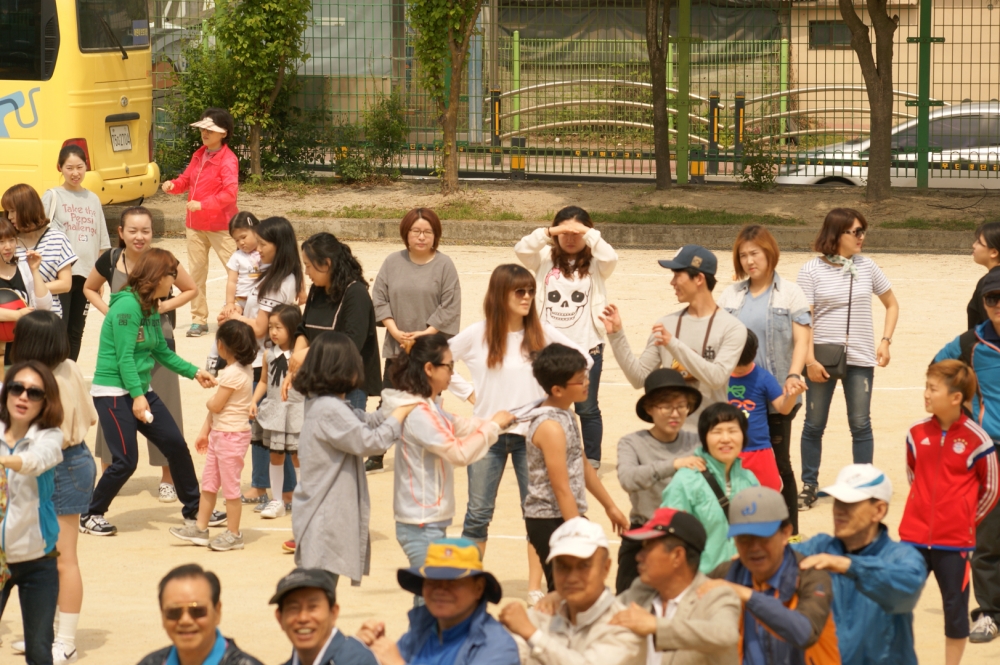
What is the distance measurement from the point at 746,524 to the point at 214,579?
65.1 inches

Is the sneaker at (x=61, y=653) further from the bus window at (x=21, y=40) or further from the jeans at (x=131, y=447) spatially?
the bus window at (x=21, y=40)

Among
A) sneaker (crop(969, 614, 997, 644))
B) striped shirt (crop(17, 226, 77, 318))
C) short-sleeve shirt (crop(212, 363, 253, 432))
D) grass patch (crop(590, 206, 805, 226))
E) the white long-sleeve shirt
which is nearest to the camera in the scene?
sneaker (crop(969, 614, 997, 644))

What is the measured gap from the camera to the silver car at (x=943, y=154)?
66.8 feet

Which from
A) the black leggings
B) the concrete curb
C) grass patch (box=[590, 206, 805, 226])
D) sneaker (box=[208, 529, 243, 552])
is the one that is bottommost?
sneaker (box=[208, 529, 243, 552])

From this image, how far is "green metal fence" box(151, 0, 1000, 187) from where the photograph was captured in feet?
67.9

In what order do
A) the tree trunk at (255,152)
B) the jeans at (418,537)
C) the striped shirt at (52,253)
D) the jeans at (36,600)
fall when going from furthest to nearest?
the tree trunk at (255,152)
the striped shirt at (52,253)
the jeans at (418,537)
the jeans at (36,600)

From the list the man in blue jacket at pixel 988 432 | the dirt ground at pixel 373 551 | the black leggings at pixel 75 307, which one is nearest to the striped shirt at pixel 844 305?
the dirt ground at pixel 373 551

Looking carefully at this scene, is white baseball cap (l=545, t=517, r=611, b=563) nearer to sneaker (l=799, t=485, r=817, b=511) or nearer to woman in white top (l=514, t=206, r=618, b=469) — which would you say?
woman in white top (l=514, t=206, r=618, b=469)

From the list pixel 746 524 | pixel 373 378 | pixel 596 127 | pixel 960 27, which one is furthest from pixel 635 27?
pixel 746 524

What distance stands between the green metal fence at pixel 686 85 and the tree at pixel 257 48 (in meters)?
1.25

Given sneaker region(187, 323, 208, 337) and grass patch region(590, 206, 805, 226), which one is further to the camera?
grass patch region(590, 206, 805, 226)

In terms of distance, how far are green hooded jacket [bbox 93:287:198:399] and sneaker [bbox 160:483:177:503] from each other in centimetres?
111

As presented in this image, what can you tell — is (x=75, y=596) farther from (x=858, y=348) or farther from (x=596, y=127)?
(x=596, y=127)

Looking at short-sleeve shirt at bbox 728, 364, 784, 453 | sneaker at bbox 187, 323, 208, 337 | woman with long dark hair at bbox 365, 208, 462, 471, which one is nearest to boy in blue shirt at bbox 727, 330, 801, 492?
short-sleeve shirt at bbox 728, 364, 784, 453
